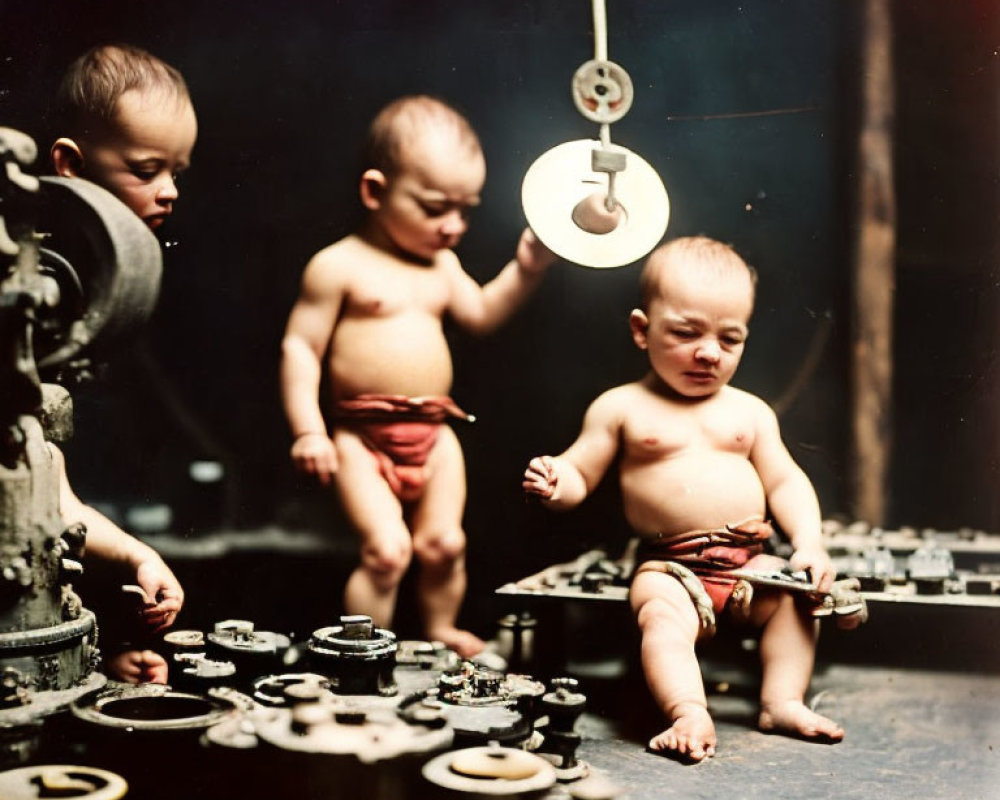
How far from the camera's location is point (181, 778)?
189cm

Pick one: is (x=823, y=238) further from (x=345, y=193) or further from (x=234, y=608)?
(x=234, y=608)

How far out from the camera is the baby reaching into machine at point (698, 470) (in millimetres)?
2303

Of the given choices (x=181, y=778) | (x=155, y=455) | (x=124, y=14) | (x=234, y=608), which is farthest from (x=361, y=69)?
(x=181, y=778)

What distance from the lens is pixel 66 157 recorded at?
7.65 feet

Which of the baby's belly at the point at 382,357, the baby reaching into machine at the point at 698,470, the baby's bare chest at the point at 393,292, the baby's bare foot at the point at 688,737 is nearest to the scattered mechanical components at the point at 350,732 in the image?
the baby's bare foot at the point at 688,737

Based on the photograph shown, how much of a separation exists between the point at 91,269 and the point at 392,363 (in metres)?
0.68

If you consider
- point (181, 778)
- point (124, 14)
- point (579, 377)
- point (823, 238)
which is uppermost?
point (124, 14)

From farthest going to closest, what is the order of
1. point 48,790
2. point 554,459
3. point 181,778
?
point 554,459 < point 181,778 < point 48,790

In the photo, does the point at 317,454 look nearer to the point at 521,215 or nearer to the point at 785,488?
the point at 521,215

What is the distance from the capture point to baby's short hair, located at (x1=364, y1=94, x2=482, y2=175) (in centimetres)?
250

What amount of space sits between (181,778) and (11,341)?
2.55 ft

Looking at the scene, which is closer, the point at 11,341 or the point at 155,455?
the point at 11,341

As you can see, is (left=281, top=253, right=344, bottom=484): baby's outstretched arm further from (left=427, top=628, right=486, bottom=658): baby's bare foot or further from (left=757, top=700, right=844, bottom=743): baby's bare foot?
(left=757, top=700, right=844, bottom=743): baby's bare foot

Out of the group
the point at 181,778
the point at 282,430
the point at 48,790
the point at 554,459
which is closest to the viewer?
the point at 48,790
